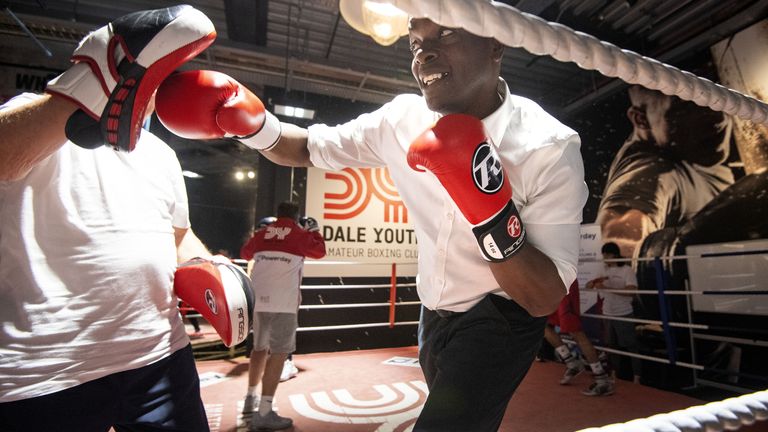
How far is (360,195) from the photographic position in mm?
5355

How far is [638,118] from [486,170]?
15.6 ft

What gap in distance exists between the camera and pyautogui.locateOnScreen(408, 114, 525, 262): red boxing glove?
74 cm

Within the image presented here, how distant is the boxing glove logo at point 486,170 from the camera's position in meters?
0.73

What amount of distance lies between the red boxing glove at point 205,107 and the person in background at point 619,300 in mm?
4203

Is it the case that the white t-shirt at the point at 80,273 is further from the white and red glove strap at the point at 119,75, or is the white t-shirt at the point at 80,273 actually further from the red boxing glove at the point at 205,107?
the white and red glove strap at the point at 119,75

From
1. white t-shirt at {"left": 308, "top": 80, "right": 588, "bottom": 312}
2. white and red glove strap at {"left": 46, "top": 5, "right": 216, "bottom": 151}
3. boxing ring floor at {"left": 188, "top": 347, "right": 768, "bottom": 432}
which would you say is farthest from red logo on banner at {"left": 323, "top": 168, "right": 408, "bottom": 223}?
white and red glove strap at {"left": 46, "top": 5, "right": 216, "bottom": 151}

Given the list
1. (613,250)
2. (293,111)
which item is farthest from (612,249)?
(293,111)

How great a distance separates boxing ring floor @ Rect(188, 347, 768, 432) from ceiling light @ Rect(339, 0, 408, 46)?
2377 millimetres

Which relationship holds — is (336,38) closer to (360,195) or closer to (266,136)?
(360,195)

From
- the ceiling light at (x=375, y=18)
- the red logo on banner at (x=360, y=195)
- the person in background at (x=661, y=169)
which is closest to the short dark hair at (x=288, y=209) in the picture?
the ceiling light at (x=375, y=18)

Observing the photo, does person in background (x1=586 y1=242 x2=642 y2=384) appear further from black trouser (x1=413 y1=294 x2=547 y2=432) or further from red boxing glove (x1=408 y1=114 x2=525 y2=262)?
red boxing glove (x1=408 y1=114 x2=525 y2=262)

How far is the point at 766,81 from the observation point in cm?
341

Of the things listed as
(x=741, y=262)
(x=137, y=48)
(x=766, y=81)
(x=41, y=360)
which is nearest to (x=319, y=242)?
Answer: (x=41, y=360)

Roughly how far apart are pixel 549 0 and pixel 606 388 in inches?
126
